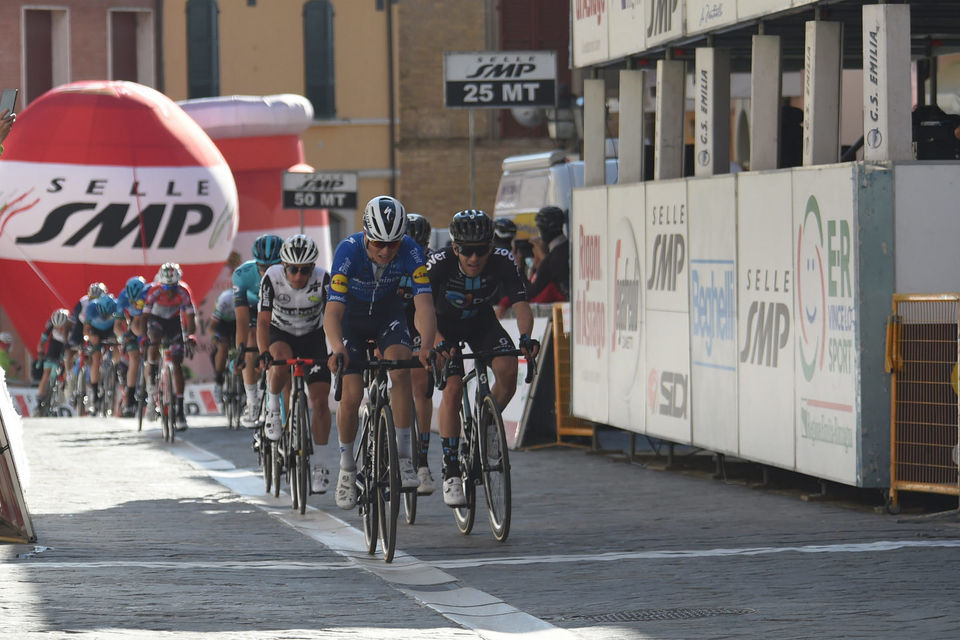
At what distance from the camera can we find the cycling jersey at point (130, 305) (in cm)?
2672

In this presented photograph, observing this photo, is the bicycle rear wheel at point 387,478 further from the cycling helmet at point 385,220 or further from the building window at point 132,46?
the building window at point 132,46

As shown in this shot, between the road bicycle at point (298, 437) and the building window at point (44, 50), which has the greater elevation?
the building window at point (44, 50)

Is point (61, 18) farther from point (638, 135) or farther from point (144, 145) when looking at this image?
point (638, 135)

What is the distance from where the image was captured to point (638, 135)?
58.9 ft

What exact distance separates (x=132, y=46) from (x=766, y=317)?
3915cm

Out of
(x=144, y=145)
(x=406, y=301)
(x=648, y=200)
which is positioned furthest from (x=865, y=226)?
(x=144, y=145)

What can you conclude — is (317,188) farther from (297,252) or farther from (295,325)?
(297,252)

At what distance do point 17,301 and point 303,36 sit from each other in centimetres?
1530

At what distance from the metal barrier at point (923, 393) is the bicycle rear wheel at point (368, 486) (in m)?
3.33

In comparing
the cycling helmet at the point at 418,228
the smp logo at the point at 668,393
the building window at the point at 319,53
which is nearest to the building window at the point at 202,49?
the building window at the point at 319,53

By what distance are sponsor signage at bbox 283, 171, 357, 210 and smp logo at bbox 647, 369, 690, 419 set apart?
29.6 feet

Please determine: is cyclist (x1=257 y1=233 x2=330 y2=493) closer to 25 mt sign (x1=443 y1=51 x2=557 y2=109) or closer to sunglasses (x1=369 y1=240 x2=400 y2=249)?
sunglasses (x1=369 y1=240 x2=400 y2=249)

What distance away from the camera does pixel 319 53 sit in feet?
171

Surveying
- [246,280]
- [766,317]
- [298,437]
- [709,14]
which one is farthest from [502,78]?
[298,437]
